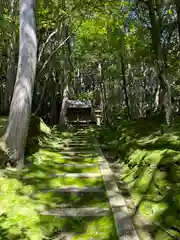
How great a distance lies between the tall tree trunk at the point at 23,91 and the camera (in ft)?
19.3

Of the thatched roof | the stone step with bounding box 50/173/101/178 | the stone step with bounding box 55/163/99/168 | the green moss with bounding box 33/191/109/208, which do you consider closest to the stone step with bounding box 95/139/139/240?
the green moss with bounding box 33/191/109/208

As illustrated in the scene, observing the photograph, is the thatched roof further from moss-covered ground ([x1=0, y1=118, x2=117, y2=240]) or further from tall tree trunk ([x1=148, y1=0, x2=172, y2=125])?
moss-covered ground ([x1=0, y1=118, x2=117, y2=240])

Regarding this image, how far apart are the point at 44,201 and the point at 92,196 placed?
2.69ft

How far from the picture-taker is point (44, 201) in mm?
4402

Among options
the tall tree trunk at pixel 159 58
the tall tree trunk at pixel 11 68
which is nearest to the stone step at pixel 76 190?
the tall tree trunk at pixel 159 58

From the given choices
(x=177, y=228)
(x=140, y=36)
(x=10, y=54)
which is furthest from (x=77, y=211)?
(x=140, y=36)

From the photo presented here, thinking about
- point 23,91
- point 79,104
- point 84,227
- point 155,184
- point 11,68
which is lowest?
point 84,227

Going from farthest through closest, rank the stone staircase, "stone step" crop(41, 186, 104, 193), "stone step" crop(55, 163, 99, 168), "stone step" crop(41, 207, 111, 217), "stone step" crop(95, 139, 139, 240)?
"stone step" crop(55, 163, 99, 168), "stone step" crop(41, 186, 104, 193), "stone step" crop(41, 207, 111, 217), the stone staircase, "stone step" crop(95, 139, 139, 240)

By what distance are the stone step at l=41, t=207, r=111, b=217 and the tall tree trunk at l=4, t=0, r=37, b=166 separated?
2131 millimetres

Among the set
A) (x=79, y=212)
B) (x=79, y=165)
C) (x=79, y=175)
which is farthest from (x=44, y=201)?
(x=79, y=165)

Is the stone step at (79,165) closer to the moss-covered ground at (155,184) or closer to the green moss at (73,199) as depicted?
the moss-covered ground at (155,184)

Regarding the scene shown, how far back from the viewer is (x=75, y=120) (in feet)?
91.1

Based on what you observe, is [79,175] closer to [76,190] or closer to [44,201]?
[76,190]

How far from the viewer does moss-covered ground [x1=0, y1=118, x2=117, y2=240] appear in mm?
3392
